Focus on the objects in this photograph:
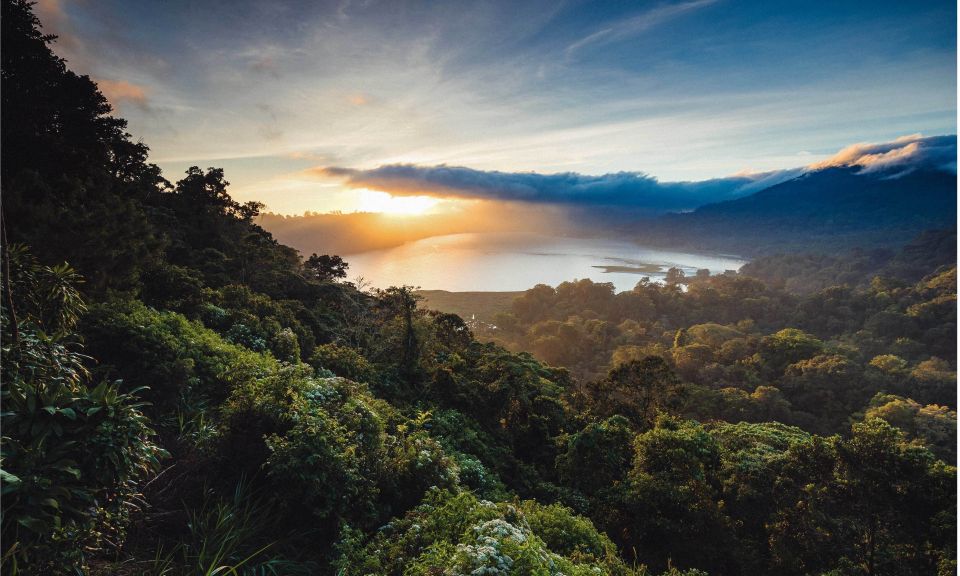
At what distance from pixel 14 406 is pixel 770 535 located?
13782mm

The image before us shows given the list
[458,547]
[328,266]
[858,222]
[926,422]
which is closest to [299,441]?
[458,547]

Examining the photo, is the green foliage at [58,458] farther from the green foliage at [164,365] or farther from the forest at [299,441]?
the green foliage at [164,365]

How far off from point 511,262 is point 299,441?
125911 millimetres

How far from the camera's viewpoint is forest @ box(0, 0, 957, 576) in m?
3.13

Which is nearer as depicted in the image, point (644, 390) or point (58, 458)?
point (58, 458)

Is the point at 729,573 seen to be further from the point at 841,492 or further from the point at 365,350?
the point at 365,350

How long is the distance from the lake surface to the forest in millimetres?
41549

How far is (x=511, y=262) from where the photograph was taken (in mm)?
129625

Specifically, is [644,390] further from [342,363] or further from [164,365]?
[164,365]

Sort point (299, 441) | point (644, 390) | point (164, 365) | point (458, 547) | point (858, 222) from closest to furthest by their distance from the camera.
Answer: point (458, 547) < point (299, 441) < point (164, 365) < point (644, 390) < point (858, 222)

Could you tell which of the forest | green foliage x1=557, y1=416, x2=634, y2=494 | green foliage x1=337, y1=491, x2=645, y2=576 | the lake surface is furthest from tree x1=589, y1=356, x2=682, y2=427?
the lake surface

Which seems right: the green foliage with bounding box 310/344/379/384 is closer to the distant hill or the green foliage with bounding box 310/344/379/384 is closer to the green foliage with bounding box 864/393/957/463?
the green foliage with bounding box 864/393/957/463

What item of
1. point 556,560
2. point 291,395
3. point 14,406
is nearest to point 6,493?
point 14,406

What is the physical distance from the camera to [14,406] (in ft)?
9.24
